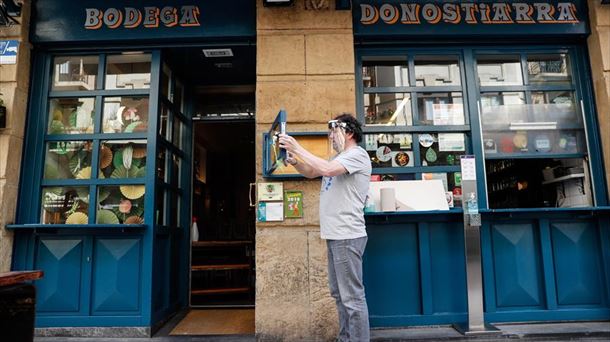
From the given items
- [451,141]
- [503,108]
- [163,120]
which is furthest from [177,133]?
[503,108]

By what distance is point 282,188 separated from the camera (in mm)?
4348

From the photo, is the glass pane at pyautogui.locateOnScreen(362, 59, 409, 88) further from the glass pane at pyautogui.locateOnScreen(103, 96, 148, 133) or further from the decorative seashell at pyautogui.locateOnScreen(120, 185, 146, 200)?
the decorative seashell at pyautogui.locateOnScreen(120, 185, 146, 200)

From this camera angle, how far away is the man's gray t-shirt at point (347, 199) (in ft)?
10.2

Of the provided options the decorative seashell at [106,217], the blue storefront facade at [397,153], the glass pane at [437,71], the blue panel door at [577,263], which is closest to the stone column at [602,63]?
the blue storefront facade at [397,153]

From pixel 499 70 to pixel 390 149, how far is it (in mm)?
1717

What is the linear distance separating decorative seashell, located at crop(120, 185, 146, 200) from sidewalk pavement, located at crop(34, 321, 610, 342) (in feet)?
5.13

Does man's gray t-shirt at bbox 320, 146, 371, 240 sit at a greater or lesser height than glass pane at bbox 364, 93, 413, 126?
lesser

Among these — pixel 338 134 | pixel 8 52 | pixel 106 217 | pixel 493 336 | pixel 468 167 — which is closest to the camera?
pixel 338 134

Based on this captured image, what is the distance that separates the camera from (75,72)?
4.93 metres

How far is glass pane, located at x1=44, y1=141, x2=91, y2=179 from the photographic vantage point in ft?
15.6

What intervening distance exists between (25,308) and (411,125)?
4053 mm

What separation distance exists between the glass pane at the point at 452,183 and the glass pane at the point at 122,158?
3.37 m

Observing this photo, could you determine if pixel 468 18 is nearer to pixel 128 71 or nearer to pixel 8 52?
pixel 128 71

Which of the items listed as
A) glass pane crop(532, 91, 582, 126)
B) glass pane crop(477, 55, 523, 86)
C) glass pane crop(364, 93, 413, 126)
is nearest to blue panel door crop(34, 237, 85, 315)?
glass pane crop(364, 93, 413, 126)
